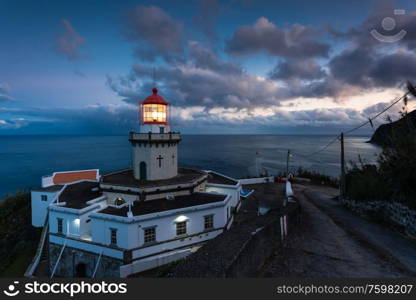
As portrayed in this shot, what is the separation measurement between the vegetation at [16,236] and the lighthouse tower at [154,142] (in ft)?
41.6

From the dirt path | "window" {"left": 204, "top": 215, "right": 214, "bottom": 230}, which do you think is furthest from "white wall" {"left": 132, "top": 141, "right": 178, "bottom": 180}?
the dirt path

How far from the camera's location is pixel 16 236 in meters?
24.1

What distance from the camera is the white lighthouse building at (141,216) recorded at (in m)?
13.3

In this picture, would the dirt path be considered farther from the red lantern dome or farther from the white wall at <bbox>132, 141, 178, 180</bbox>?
the red lantern dome

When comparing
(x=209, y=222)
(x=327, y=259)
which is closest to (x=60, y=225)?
(x=209, y=222)

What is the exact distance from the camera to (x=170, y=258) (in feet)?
45.5

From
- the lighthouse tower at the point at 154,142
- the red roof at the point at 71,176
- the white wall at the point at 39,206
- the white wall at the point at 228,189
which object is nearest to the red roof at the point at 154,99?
the lighthouse tower at the point at 154,142

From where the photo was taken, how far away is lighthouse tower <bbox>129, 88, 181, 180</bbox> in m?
19.1

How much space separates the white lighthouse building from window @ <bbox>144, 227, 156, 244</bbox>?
6 centimetres

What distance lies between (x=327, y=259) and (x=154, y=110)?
16.2 meters

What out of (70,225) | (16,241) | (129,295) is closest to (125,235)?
(70,225)

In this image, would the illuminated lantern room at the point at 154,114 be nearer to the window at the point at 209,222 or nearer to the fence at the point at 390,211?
the window at the point at 209,222

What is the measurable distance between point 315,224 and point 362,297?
29.6 ft

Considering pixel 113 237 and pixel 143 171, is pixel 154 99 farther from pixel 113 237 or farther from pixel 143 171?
pixel 113 237
